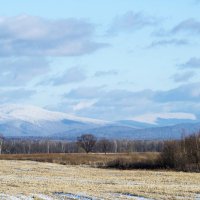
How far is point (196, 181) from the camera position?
47688 mm

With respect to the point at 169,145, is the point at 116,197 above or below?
below

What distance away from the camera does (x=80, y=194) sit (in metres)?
33.7

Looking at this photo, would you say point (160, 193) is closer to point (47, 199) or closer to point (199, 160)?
point (47, 199)

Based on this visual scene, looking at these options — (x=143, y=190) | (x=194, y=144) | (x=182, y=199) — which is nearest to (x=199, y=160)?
(x=194, y=144)

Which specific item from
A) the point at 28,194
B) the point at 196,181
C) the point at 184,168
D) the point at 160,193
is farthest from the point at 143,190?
the point at 184,168

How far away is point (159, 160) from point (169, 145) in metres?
2.93

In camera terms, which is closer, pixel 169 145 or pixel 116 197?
pixel 116 197

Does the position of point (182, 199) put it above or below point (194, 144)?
below

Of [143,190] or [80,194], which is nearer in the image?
[80,194]

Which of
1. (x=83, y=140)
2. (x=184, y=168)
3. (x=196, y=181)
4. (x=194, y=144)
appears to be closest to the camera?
(x=196, y=181)

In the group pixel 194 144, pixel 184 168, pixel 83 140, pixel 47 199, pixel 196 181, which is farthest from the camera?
pixel 83 140

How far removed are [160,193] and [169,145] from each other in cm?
4198

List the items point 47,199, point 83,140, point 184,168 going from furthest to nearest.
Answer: point 83,140, point 184,168, point 47,199

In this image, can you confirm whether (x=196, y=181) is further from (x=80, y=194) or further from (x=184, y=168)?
(x=184, y=168)
